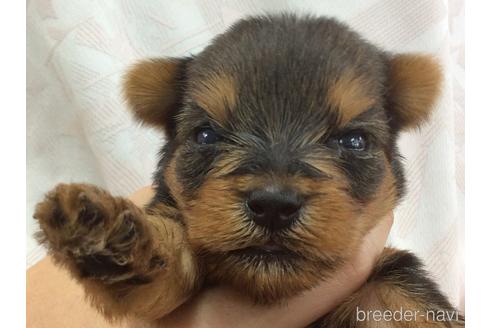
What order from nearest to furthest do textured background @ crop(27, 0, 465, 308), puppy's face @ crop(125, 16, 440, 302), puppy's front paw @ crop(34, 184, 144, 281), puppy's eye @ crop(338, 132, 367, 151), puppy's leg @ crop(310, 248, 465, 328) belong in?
puppy's front paw @ crop(34, 184, 144, 281), puppy's face @ crop(125, 16, 440, 302), puppy's eye @ crop(338, 132, 367, 151), puppy's leg @ crop(310, 248, 465, 328), textured background @ crop(27, 0, 465, 308)

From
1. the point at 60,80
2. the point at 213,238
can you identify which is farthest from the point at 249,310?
the point at 60,80

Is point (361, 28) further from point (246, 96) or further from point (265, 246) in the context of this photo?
point (265, 246)

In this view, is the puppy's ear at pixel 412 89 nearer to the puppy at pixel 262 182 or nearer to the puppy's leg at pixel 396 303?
the puppy at pixel 262 182

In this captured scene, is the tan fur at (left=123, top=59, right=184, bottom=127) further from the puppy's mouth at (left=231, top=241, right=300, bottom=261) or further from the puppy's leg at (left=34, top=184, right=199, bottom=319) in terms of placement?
the puppy's mouth at (left=231, top=241, right=300, bottom=261)

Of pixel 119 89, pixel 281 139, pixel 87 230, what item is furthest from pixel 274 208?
pixel 119 89

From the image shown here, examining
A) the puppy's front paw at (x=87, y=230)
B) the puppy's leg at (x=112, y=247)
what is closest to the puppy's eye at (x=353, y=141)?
the puppy's leg at (x=112, y=247)

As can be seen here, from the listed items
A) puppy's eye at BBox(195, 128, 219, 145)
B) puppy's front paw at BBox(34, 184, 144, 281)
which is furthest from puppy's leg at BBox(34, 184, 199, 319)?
puppy's eye at BBox(195, 128, 219, 145)

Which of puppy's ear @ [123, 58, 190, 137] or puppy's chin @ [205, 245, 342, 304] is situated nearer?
puppy's chin @ [205, 245, 342, 304]

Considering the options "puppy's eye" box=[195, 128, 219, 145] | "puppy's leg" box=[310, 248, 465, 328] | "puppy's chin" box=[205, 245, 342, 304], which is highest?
"puppy's eye" box=[195, 128, 219, 145]
